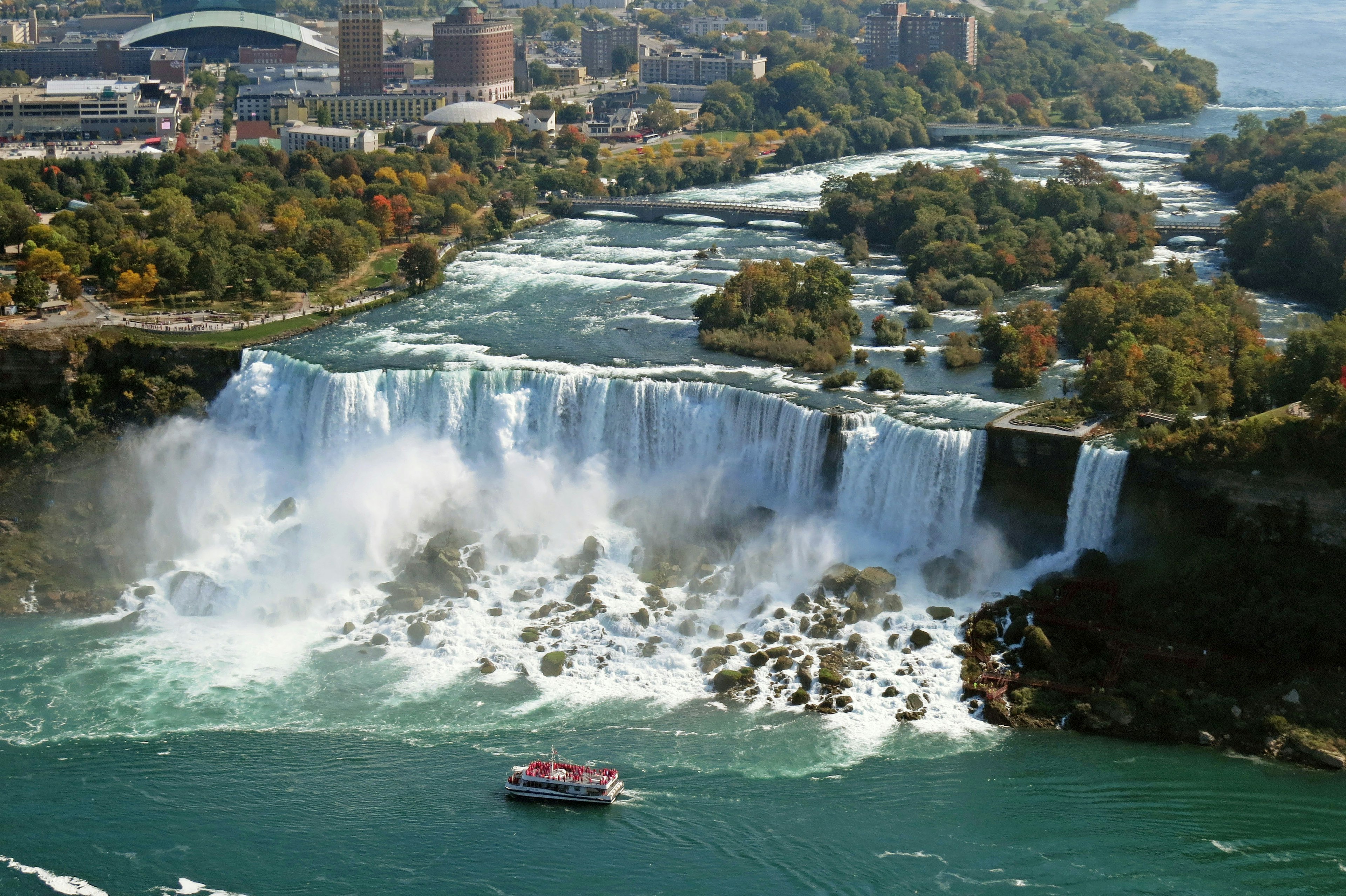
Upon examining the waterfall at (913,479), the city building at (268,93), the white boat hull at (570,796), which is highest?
the city building at (268,93)

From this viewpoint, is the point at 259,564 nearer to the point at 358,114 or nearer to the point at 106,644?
the point at 106,644

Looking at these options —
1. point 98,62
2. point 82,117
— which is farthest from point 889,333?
point 98,62

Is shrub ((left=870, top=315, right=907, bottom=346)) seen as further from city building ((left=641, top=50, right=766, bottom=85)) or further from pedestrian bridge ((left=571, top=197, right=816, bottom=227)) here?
city building ((left=641, top=50, right=766, bottom=85))

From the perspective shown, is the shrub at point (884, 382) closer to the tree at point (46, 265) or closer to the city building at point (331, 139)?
the tree at point (46, 265)

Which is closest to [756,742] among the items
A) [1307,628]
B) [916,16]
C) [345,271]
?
[1307,628]

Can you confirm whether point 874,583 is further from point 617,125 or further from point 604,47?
point 604,47

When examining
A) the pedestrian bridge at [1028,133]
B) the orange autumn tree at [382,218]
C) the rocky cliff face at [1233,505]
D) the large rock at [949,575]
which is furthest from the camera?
the pedestrian bridge at [1028,133]

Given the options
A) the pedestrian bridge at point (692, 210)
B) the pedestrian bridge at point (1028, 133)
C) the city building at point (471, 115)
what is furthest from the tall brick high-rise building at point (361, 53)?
the pedestrian bridge at point (692, 210)
